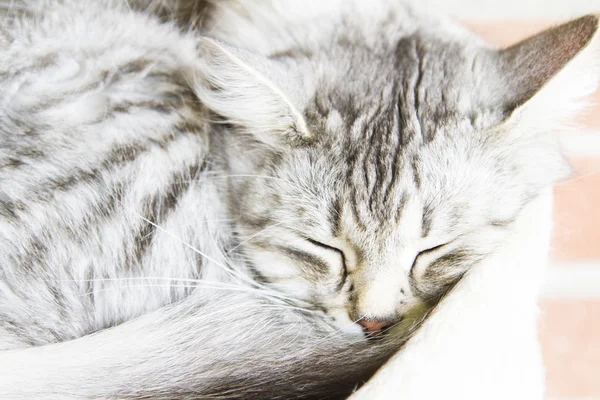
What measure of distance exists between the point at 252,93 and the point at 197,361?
0.44 meters

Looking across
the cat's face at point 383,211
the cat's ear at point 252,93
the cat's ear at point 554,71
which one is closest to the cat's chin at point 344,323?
the cat's face at point 383,211

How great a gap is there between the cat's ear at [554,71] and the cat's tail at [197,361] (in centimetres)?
46

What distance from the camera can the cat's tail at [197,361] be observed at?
0.86m

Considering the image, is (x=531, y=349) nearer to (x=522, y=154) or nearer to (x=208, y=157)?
(x=522, y=154)

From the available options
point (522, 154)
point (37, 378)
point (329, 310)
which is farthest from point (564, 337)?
point (37, 378)

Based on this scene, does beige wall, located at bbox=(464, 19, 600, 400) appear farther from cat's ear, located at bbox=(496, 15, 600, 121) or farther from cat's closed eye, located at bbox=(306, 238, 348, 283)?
cat's closed eye, located at bbox=(306, 238, 348, 283)

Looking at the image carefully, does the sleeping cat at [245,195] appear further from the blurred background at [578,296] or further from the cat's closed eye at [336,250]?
the blurred background at [578,296]

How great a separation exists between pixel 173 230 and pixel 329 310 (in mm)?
306

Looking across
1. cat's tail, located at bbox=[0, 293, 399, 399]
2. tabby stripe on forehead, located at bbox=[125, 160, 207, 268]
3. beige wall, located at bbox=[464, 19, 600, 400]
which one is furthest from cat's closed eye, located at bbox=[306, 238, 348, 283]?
beige wall, located at bbox=[464, 19, 600, 400]

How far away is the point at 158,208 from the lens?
1023mm

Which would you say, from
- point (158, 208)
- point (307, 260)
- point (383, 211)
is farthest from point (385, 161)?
point (158, 208)

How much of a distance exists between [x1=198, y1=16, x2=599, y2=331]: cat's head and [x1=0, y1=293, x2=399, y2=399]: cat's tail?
103mm

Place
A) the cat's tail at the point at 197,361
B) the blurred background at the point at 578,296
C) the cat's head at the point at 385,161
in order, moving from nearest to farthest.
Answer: the cat's tail at the point at 197,361 → the cat's head at the point at 385,161 → the blurred background at the point at 578,296

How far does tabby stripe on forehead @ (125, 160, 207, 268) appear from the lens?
1.00m
